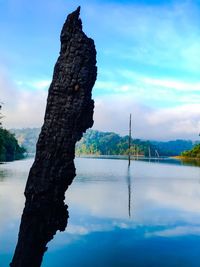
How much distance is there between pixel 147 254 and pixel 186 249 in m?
1.76

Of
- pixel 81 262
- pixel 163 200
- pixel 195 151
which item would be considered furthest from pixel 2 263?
pixel 195 151

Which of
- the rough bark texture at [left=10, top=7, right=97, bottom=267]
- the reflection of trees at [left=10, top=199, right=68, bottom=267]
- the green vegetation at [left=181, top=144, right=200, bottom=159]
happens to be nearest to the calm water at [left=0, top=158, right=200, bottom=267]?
the reflection of trees at [left=10, top=199, right=68, bottom=267]

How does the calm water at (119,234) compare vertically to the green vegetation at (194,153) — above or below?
below

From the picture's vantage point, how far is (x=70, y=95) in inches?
307

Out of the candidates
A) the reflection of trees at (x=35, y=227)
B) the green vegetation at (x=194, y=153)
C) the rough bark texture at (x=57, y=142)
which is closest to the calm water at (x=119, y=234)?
the reflection of trees at (x=35, y=227)

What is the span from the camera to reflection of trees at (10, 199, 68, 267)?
7.86 m

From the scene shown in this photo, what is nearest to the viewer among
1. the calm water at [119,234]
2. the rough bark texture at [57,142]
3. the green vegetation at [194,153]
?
the rough bark texture at [57,142]

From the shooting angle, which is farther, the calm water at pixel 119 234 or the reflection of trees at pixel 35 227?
the calm water at pixel 119 234

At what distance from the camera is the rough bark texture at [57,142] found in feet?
25.6

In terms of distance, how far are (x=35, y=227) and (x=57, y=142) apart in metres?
1.78

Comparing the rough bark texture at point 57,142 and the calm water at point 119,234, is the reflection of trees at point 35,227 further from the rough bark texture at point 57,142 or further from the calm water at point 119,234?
the calm water at point 119,234

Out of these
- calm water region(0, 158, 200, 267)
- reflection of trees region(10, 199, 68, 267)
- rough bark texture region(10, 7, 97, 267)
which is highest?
rough bark texture region(10, 7, 97, 267)

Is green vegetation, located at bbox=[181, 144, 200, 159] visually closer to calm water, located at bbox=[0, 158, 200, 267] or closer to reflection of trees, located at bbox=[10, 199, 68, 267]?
calm water, located at bbox=[0, 158, 200, 267]

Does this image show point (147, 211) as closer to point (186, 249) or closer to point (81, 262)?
point (186, 249)
